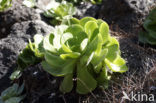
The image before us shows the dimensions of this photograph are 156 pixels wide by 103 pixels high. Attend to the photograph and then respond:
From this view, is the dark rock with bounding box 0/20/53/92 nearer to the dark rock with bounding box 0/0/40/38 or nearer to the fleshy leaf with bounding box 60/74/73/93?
the dark rock with bounding box 0/0/40/38

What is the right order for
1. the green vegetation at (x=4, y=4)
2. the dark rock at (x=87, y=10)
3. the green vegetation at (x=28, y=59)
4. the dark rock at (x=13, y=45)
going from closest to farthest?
the green vegetation at (x=28, y=59) < the dark rock at (x=13, y=45) < the green vegetation at (x=4, y=4) < the dark rock at (x=87, y=10)

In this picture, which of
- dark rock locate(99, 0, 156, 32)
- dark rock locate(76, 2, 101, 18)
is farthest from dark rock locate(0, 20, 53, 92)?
dark rock locate(76, 2, 101, 18)

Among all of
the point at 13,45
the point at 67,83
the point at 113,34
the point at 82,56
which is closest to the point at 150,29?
the point at 113,34

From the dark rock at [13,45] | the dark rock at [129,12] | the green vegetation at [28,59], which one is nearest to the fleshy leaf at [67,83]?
the green vegetation at [28,59]

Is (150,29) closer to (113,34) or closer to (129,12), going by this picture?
(113,34)

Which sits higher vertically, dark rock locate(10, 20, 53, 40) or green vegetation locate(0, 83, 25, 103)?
dark rock locate(10, 20, 53, 40)

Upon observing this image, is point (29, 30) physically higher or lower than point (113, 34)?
higher

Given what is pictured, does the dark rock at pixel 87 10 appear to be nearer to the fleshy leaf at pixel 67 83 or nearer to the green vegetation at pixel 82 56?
the green vegetation at pixel 82 56
